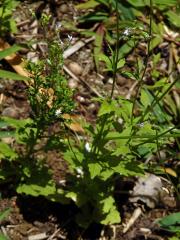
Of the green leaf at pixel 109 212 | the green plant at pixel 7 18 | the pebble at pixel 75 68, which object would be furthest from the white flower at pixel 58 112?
the pebble at pixel 75 68

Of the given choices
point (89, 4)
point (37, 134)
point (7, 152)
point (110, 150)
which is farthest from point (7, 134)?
point (89, 4)

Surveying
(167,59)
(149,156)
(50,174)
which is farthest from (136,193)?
(167,59)

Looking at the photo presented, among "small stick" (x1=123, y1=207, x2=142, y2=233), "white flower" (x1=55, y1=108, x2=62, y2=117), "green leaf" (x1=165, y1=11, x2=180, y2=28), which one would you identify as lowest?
"small stick" (x1=123, y1=207, x2=142, y2=233)

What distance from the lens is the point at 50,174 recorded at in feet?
10.4

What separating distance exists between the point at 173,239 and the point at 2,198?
3.30ft

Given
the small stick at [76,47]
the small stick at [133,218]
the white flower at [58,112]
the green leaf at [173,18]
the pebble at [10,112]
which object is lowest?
the small stick at [133,218]

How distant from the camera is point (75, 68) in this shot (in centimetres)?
400

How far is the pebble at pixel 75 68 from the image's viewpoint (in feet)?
13.1

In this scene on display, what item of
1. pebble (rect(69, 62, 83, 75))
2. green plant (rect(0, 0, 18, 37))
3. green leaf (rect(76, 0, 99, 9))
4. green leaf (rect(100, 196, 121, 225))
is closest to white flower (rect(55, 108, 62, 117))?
green leaf (rect(100, 196, 121, 225))

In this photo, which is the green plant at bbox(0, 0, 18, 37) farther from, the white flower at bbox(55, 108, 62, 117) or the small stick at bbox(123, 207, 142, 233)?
the small stick at bbox(123, 207, 142, 233)

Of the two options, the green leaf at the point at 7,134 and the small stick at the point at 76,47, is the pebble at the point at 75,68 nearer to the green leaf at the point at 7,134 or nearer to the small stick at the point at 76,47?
the small stick at the point at 76,47

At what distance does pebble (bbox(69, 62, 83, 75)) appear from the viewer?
3986 millimetres

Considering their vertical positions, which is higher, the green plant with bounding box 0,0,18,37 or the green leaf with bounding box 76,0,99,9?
the green leaf with bounding box 76,0,99,9

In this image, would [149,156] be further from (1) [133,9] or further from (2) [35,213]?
(1) [133,9]
